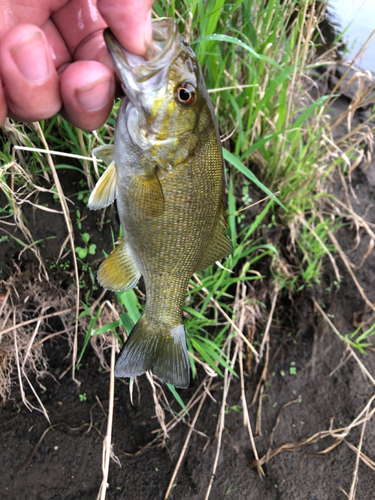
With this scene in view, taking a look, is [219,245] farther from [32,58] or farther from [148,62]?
[32,58]

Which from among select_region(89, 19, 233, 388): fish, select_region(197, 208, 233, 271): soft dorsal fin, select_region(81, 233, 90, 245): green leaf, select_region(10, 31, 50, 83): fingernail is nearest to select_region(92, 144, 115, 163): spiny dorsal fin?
select_region(89, 19, 233, 388): fish

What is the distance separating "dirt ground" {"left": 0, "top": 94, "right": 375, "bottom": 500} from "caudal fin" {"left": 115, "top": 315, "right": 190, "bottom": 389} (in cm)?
72

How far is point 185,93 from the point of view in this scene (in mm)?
985

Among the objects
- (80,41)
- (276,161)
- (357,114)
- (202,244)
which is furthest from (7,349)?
(357,114)

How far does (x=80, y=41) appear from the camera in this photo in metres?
1.17

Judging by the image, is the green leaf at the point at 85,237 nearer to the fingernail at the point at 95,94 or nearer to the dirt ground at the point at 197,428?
the dirt ground at the point at 197,428

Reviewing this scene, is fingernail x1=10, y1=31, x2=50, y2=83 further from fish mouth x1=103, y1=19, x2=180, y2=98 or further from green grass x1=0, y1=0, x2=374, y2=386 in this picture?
green grass x1=0, y1=0, x2=374, y2=386

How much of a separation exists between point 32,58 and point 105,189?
1.35 ft

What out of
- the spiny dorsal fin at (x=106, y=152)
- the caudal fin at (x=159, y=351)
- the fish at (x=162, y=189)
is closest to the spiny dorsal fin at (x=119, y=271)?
the fish at (x=162, y=189)

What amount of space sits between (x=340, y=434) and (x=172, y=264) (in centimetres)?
181

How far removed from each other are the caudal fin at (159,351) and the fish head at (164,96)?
63cm

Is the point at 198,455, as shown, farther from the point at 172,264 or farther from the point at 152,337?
the point at 172,264

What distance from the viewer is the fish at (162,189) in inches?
37.4

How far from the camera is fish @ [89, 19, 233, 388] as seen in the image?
37.4 inches
